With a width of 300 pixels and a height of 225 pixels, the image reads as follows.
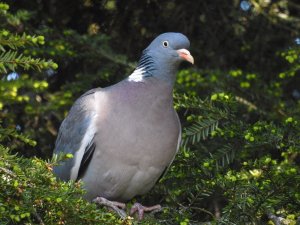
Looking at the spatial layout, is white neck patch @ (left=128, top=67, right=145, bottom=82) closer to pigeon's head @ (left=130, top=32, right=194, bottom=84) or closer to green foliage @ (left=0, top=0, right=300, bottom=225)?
pigeon's head @ (left=130, top=32, right=194, bottom=84)

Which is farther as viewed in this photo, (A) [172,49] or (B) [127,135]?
(A) [172,49]

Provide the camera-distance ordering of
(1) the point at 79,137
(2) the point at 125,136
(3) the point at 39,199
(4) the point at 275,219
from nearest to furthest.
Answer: (3) the point at 39,199, (4) the point at 275,219, (2) the point at 125,136, (1) the point at 79,137

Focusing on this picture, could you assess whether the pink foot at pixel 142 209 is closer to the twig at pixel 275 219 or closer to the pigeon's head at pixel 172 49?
the twig at pixel 275 219

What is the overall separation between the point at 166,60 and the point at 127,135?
632 millimetres

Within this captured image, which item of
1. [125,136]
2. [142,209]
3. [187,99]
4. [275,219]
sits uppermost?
[187,99]

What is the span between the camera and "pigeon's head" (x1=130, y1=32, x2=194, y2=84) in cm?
440

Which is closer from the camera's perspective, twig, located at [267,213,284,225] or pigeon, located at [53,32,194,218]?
twig, located at [267,213,284,225]

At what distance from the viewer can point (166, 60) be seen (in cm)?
443

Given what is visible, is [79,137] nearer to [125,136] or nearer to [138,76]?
[125,136]

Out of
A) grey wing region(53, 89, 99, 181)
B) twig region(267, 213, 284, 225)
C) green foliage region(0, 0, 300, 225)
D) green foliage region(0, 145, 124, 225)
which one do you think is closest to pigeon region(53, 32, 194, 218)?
grey wing region(53, 89, 99, 181)

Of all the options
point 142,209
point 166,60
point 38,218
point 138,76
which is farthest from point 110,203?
point 38,218

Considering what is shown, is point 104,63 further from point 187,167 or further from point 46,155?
point 187,167

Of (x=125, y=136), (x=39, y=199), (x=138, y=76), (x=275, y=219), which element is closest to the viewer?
(x=39, y=199)

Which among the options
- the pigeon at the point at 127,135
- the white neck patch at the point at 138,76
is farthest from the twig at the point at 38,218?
the white neck patch at the point at 138,76
